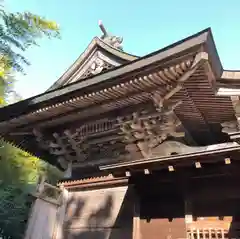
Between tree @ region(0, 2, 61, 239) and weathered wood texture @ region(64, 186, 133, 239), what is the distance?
596 centimetres

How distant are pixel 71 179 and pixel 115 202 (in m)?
1.28

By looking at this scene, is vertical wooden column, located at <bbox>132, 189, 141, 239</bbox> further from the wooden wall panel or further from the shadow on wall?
the shadow on wall

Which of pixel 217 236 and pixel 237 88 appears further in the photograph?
pixel 237 88

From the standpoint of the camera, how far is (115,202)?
5.33m

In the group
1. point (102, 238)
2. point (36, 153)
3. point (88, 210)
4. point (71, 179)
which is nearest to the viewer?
point (102, 238)

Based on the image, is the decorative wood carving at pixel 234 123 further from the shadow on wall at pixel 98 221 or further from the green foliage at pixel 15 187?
the green foliage at pixel 15 187

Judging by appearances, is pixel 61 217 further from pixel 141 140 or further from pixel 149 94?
pixel 149 94

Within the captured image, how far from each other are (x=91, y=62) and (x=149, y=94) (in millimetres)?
2316

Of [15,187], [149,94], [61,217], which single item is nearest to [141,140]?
[149,94]

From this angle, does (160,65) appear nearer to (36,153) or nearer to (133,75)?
(133,75)

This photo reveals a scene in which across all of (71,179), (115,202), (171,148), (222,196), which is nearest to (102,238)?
(115,202)

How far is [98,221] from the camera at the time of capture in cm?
535

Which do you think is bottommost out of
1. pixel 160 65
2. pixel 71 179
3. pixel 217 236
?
pixel 217 236

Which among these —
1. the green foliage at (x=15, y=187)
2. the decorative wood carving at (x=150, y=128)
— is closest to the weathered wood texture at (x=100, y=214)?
the decorative wood carving at (x=150, y=128)
